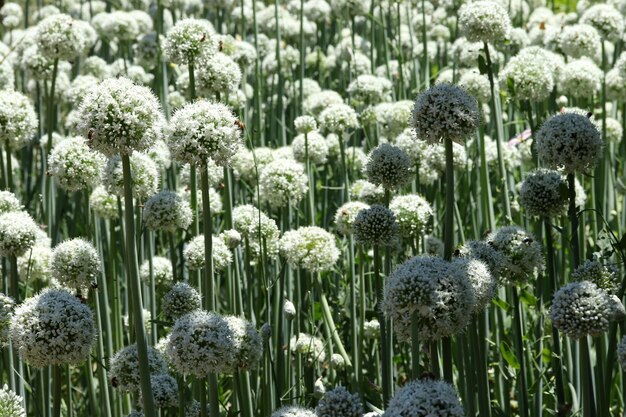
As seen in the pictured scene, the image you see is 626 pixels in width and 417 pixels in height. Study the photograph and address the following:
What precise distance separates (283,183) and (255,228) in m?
0.33

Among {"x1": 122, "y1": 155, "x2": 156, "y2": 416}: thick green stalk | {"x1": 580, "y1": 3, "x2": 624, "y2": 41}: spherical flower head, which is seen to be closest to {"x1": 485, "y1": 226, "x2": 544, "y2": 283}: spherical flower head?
{"x1": 122, "y1": 155, "x2": 156, "y2": 416}: thick green stalk

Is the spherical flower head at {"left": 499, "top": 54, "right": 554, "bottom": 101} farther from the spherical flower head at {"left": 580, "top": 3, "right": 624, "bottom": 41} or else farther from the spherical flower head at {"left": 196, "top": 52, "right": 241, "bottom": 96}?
the spherical flower head at {"left": 580, "top": 3, "right": 624, "bottom": 41}

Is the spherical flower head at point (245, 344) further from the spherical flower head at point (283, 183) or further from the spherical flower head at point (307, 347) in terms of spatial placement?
the spherical flower head at point (283, 183)

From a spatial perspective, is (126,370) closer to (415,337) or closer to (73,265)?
(73,265)

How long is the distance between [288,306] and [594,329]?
4.10 feet

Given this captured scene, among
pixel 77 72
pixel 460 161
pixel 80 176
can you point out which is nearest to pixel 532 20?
pixel 460 161

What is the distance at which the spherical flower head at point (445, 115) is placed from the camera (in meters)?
2.70

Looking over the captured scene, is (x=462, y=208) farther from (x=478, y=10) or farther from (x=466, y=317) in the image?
(x=466, y=317)

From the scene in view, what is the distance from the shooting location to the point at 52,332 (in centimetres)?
258

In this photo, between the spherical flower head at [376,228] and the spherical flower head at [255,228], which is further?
the spherical flower head at [255,228]

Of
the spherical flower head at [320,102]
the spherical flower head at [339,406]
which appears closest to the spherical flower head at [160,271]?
the spherical flower head at [320,102]

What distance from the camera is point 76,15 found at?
8.35m

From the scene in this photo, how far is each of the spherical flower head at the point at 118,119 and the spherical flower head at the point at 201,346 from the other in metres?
0.49

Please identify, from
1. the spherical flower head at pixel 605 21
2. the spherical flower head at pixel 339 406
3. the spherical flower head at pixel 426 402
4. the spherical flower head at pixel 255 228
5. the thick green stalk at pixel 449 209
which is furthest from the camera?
the spherical flower head at pixel 605 21
